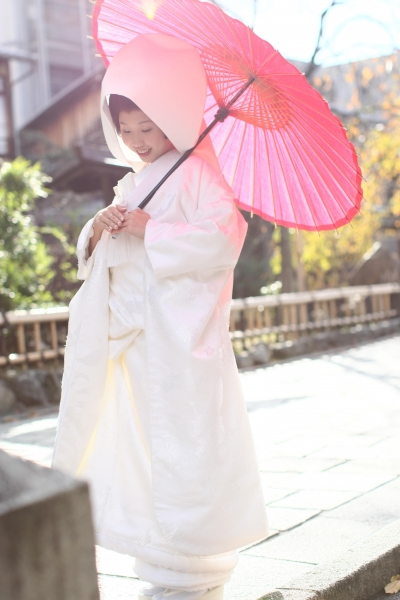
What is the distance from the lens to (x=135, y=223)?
98.3 inches

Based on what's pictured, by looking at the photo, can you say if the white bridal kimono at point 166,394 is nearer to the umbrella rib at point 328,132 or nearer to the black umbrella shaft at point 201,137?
the black umbrella shaft at point 201,137

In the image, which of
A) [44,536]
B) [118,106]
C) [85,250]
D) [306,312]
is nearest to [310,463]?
[85,250]

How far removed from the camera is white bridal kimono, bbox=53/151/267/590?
2.38 metres

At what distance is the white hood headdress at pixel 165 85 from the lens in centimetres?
254

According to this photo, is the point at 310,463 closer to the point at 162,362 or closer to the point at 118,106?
the point at 162,362

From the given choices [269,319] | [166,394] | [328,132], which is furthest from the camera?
[269,319]

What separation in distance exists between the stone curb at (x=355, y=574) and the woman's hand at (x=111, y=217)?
4.28 feet

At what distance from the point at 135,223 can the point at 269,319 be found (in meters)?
8.15

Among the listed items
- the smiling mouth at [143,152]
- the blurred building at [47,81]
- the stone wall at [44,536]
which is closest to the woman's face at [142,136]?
the smiling mouth at [143,152]

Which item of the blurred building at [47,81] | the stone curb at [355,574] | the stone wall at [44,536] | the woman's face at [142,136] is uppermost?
the blurred building at [47,81]

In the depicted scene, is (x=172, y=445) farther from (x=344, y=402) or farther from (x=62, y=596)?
(x=344, y=402)

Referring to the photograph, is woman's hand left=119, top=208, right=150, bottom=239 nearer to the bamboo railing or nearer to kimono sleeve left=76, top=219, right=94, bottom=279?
kimono sleeve left=76, top=219, right=94, bottom=279

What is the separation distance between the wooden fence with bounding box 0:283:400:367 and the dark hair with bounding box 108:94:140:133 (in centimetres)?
476

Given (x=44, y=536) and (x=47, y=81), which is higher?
(x=47, y=81)
